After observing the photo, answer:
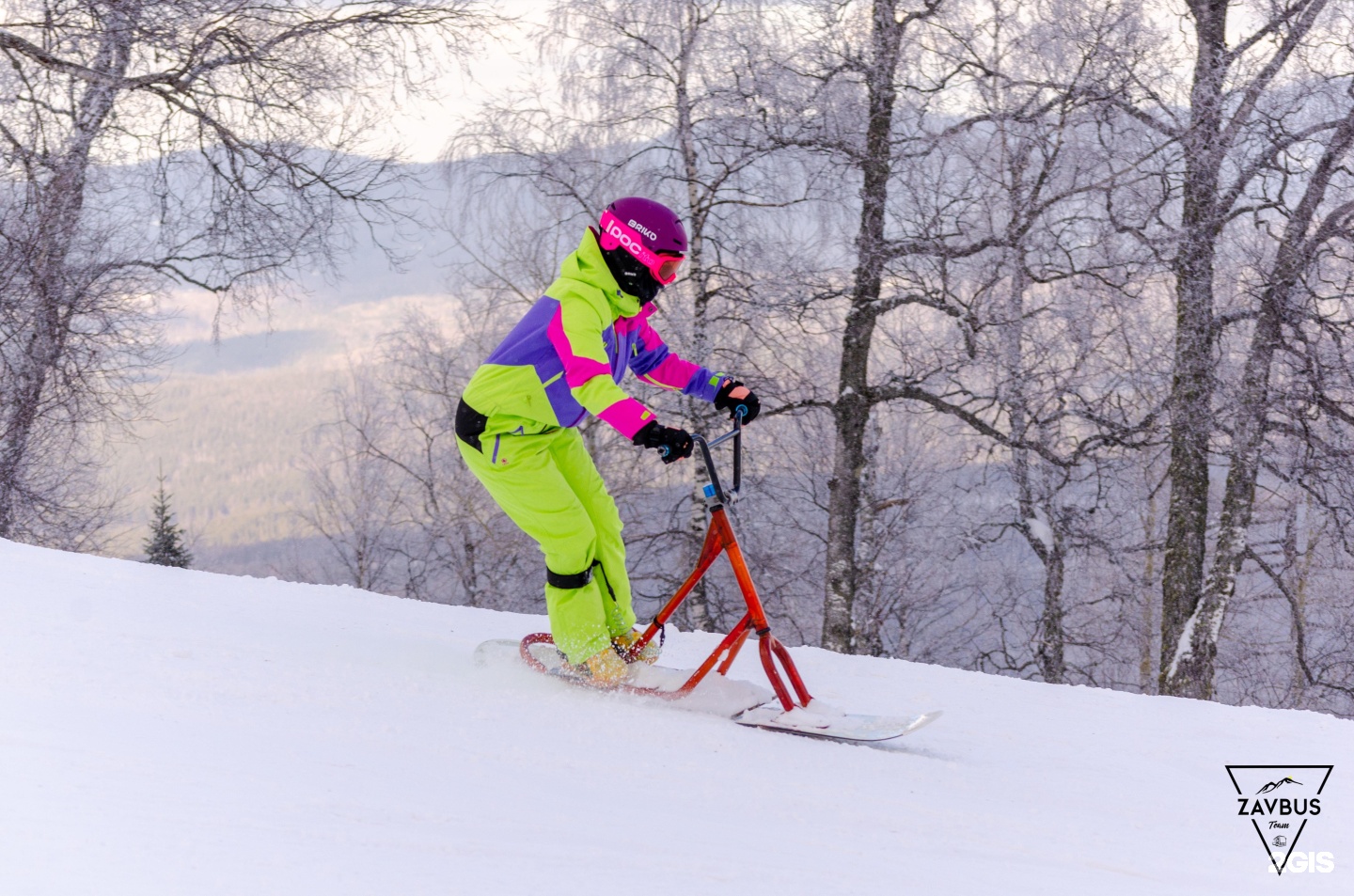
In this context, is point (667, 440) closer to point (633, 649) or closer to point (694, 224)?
point (633, 649)

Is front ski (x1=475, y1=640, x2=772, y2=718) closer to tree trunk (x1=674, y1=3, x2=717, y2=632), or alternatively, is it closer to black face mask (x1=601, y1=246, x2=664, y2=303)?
black face mask (x1=601, y1=246, x2=664, y2=303)

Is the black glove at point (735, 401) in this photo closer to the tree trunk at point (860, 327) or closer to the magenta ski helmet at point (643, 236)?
the magenta ski helmet at point (643, 236)

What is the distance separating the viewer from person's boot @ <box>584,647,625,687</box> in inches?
152

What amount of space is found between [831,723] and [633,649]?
913 millimetres

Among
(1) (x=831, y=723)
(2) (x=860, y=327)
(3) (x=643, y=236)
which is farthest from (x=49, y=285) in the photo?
(1) (x=831, y=723)

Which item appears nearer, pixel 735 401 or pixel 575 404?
pixel 575 404

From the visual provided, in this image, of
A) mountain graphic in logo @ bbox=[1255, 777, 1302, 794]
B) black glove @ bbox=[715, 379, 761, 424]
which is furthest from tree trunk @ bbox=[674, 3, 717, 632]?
mountain graphic in logo @ bbox=[1255, 777, 1302, 794]

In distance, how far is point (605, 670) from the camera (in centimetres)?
387

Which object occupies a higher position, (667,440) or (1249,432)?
(1249,432)

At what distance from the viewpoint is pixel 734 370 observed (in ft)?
38.0

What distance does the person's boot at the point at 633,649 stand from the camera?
13.2 ft

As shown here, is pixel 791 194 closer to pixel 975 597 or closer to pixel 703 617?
pixel 703 617

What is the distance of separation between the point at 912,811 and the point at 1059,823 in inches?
17.1

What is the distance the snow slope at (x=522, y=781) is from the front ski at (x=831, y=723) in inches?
3.4
